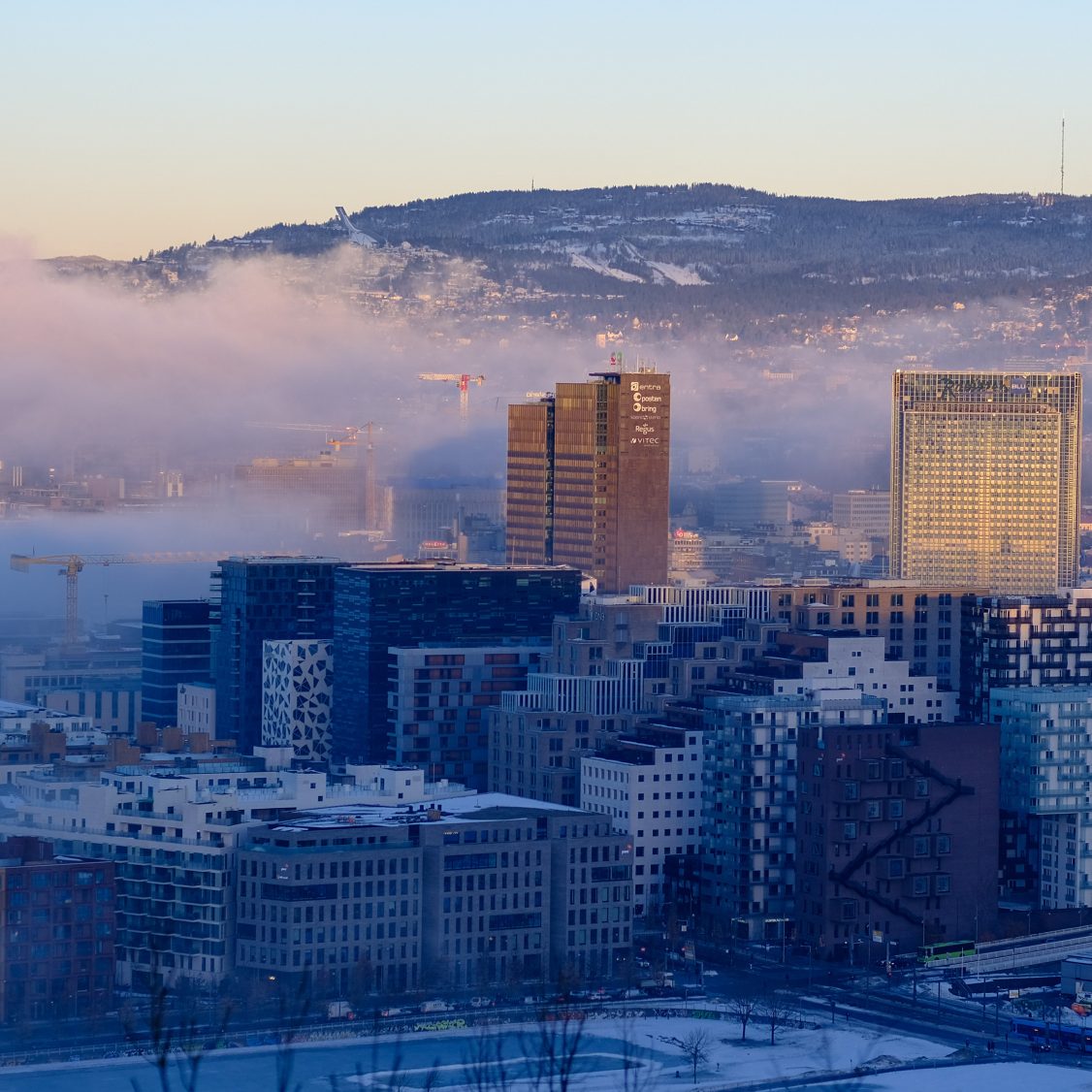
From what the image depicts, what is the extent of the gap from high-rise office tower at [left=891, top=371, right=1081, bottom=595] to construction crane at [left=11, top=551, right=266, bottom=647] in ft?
86.8

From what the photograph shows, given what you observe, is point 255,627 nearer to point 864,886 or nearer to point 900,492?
point 864,886

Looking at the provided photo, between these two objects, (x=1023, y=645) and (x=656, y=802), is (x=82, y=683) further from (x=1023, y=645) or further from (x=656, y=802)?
(x=656, y=802)

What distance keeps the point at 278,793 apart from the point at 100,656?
5122 cm

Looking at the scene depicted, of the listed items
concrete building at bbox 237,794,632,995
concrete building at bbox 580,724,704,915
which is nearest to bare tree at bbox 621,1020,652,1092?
concrete building at bbox 237,794,632,995

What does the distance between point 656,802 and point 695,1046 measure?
54.9 ft

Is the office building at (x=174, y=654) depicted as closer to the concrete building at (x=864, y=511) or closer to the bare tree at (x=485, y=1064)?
the bare tree at (x=485, y=1064)

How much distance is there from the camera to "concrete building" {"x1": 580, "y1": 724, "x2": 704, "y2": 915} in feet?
280

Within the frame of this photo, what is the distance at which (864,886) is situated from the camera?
8188cm

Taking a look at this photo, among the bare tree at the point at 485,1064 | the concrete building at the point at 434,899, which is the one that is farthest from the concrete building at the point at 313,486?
the bare tree at the point at 485,1064

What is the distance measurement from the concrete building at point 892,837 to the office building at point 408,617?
1872 centimetres

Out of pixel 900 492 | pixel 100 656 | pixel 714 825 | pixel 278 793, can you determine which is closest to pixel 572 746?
pixel 714 825

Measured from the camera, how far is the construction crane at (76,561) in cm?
14238

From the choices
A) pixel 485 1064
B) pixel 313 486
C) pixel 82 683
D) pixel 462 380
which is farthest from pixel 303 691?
→ pixel 462 380

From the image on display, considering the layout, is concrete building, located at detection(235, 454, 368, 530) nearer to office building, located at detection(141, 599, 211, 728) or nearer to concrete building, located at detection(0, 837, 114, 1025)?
office building, located at detection(141, 599, 211, 728)
